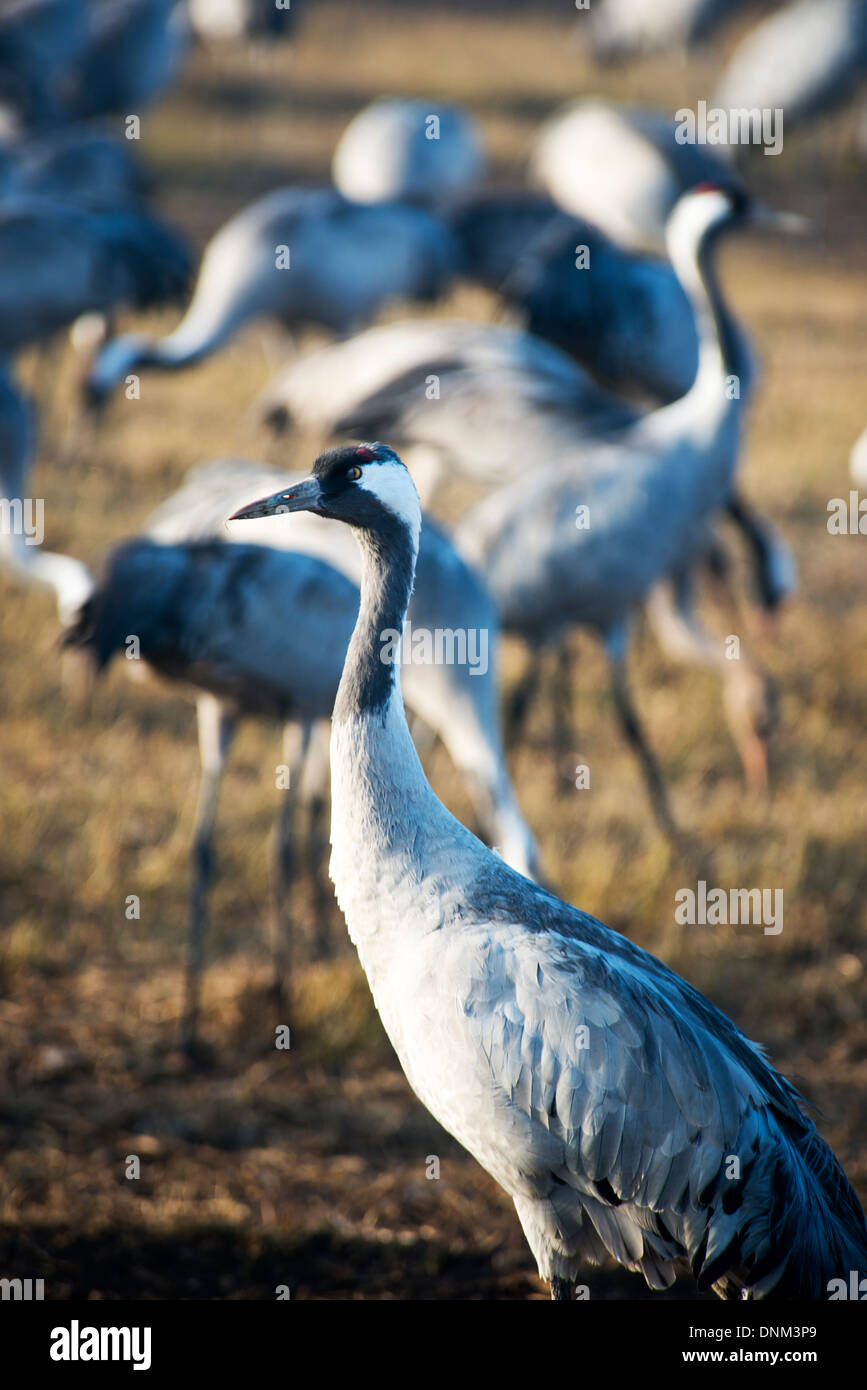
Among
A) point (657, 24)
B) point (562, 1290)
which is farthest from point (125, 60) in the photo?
point (562, 1290)

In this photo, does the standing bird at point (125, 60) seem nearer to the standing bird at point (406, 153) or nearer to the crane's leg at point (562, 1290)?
the standing bird at point (406, 153)

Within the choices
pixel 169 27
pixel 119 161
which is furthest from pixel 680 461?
pixel 169 27

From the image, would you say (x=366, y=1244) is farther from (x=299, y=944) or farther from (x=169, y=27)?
(x=169, y=27)

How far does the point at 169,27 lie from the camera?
12.0m

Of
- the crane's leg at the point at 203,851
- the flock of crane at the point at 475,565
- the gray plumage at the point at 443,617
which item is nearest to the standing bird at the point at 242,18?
the flock of crane at the point at 475,565

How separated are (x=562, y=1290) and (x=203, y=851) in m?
1.76

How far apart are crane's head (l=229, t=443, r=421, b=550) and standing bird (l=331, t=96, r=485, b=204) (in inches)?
346

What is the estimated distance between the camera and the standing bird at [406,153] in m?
10.8

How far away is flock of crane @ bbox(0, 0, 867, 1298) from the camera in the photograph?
8.09 ft

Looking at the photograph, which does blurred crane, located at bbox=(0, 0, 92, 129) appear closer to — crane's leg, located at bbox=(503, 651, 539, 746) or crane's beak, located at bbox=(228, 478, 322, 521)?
crane's leg, located at bbox=(503, 651, 539, 746)

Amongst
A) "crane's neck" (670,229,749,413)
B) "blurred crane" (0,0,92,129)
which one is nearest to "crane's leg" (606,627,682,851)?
"crane's neck" (670,229,749,413)

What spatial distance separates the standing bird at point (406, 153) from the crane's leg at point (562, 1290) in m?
9.25
